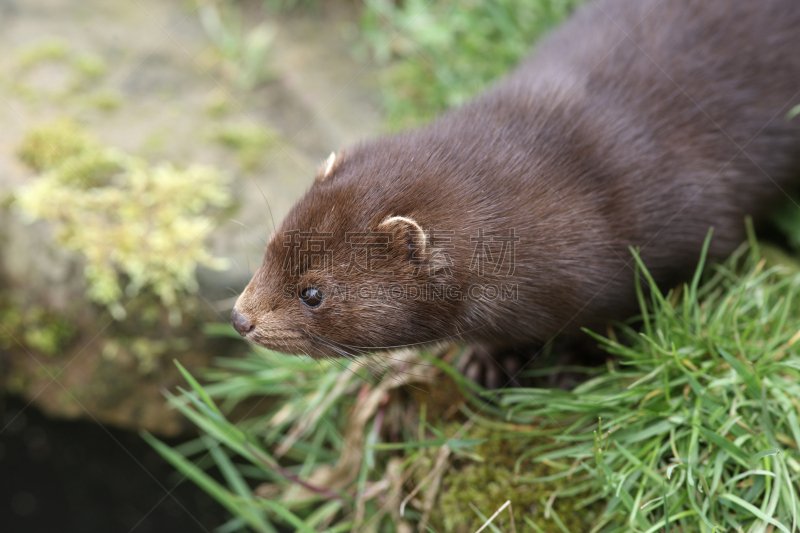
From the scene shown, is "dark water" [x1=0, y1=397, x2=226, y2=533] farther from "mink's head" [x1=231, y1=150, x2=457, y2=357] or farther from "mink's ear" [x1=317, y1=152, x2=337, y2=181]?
"mink's ear" [x1=317, y1=152, x2=337, y2=181]

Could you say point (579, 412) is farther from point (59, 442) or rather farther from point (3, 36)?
point (3, 36)

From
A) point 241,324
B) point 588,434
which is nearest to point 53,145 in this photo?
point 241,324

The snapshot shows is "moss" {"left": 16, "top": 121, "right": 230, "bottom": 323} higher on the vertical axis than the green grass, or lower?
lower

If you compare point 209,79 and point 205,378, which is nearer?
point 205,378

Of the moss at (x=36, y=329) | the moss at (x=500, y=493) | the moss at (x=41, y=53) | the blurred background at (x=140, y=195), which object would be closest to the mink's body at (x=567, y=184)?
the moss at (x=500, y=493)

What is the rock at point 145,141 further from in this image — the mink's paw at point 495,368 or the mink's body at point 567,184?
the mink's paw at point 495,368

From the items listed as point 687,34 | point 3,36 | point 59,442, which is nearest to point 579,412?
point 687,34

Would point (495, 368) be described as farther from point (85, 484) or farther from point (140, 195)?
point (85, 484)

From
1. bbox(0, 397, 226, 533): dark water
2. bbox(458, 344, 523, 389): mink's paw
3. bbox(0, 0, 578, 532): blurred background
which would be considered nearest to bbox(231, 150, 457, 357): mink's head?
bbox(458, 344, 523, 389): mink's paw
